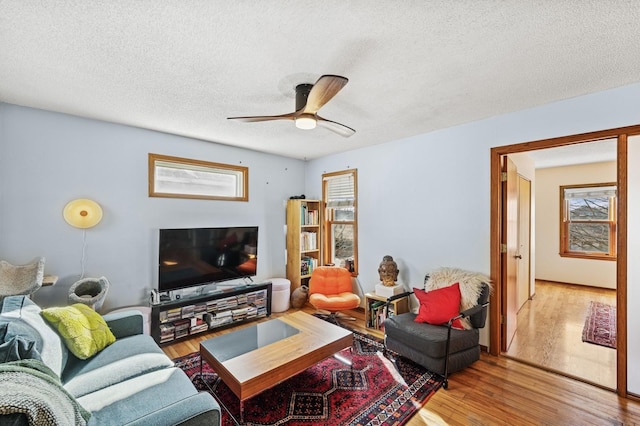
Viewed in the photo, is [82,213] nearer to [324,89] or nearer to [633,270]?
[324,89]

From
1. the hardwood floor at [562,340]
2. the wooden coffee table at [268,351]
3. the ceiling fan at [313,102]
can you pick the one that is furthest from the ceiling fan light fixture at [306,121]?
the hardwood floor at [562,340]

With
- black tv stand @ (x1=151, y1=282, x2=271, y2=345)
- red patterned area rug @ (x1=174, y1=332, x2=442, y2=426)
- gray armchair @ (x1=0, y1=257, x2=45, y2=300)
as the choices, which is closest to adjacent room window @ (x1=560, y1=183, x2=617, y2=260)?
→ red patterned area rug @ (x1=174, y1=332, x2=442, y2=426)

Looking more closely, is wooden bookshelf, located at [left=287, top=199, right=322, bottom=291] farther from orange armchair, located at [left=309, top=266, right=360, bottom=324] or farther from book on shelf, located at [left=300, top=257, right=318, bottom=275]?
orange armchair, located at [left=309, top=266, right=360, bottom=324]

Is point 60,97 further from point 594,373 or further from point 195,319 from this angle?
point 594,373

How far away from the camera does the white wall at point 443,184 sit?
2438 mm

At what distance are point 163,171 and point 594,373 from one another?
16.1 feet

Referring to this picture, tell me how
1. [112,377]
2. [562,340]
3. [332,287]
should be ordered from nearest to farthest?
[112,377] → [562,340] → [332,287]

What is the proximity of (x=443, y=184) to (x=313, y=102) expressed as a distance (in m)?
2.05

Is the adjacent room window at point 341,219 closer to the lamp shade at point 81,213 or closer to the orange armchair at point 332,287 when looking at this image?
the orange armchair at point 332,287

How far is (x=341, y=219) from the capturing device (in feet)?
15.1

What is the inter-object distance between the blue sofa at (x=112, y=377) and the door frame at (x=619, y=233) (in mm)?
2748

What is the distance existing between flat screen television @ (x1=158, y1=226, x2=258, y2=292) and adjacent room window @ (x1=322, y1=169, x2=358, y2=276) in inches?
50.5

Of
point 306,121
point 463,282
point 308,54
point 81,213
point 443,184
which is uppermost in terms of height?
point 308,54

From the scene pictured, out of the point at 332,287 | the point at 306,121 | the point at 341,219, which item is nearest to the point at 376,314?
the point at 332,287
